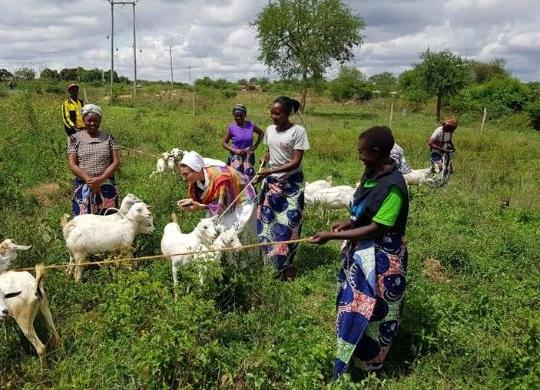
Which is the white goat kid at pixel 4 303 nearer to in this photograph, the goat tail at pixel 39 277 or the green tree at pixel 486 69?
the goat tail at pixel 39 277

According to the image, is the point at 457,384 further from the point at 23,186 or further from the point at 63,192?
the point at 23,186

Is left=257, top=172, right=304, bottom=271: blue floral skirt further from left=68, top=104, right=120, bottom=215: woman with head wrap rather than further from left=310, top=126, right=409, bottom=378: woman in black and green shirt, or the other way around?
left=310, top=126, right=409, bottom=378: woman in black and green shirt

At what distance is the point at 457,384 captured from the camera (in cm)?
330

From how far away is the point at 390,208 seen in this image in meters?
2.87

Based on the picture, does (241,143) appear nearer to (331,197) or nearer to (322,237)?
(331,197)

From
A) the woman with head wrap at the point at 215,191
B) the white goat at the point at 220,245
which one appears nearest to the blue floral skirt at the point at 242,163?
the woman with head wrap at the point at 215,191

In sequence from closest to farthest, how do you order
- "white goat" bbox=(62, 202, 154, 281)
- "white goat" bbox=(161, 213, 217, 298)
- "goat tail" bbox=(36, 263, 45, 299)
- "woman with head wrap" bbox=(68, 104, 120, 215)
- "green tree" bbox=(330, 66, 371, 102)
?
1. "goat tail" bbox=(36, 263, 45, 299)
2. "white goat" bbox=(161, 213, 217, 298)
3. "white goat" bbox=(62, 202, 154, 281)
4. "woman with head wrap" bbox=(68, 104, 120, 215)
5. "green tree" bbox=(330, 66, 371, 102)

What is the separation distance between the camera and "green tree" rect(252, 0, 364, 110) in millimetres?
30109

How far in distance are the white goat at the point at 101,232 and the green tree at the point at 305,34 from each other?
25.8 m

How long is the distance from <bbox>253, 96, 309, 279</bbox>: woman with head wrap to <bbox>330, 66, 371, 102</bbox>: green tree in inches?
1323

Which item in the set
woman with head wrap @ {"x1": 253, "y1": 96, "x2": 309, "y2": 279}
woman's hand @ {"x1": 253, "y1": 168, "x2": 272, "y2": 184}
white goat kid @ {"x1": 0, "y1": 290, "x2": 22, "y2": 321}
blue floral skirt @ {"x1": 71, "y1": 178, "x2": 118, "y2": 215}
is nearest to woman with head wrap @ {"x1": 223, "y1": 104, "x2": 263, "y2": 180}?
woman with head wrap @ {"x1": 253, "y1": 96, "x2": 309, "y2": 279}

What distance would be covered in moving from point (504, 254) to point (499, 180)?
5027 millimetres

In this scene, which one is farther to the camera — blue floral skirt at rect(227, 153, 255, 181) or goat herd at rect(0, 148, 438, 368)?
blue floral skirt at rect(227, 153, 255, 181)

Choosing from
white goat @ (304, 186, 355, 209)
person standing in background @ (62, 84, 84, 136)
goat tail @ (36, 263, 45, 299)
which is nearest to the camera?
goat tail @ (36, 263, 45, 299)
